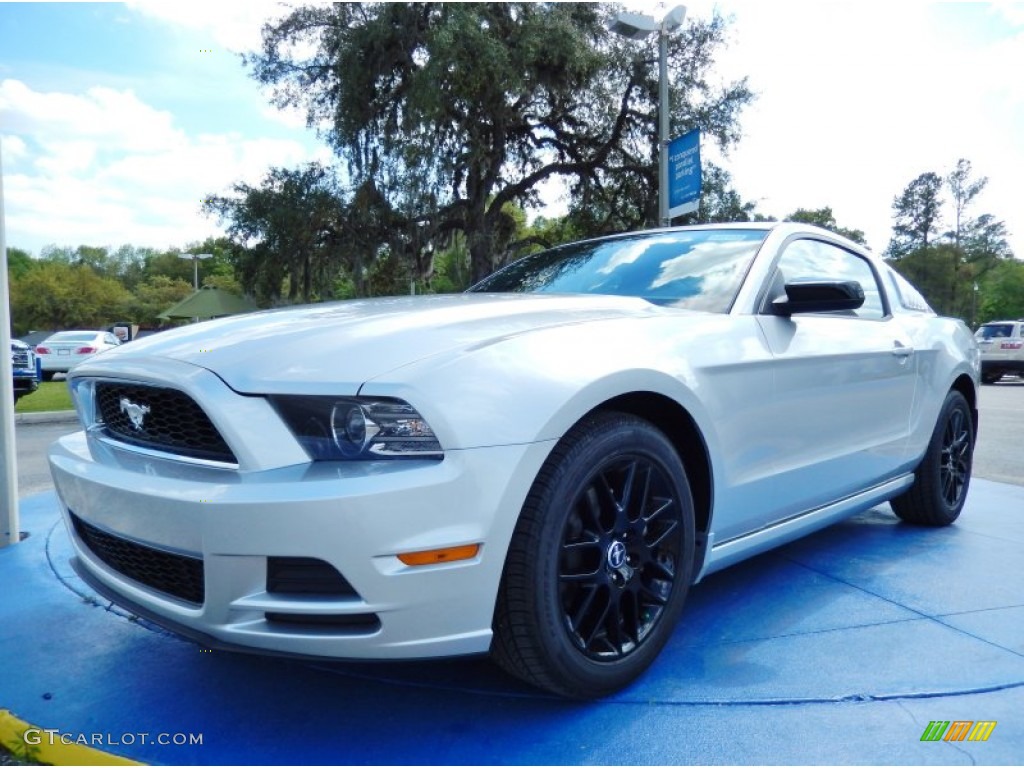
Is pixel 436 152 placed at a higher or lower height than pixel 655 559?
higher

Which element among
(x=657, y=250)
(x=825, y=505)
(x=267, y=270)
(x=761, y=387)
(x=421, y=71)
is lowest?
(x=825, y=505)

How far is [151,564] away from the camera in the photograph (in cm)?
198

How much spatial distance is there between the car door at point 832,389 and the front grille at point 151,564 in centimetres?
183

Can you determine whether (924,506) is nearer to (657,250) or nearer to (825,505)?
(825,505)

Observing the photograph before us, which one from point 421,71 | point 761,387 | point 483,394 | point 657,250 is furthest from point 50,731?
point 421,71

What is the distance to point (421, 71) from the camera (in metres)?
13.8

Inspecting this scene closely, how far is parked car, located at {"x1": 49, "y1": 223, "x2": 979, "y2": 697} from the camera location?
171cm

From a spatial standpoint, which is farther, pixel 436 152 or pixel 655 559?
pixel 436 152

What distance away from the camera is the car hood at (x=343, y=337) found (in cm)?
182

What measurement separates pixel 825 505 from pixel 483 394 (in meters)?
1.87

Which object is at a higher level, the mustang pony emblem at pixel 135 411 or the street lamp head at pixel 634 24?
the street lamp head at pixel 634 24

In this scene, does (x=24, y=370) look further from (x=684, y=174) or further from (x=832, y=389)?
(x=832, y=389)

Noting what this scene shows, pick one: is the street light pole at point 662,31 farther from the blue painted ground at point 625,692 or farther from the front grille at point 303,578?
the front grille at point 303,578

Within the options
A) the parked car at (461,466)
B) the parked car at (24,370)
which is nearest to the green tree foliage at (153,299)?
the parked car at (24,370)
